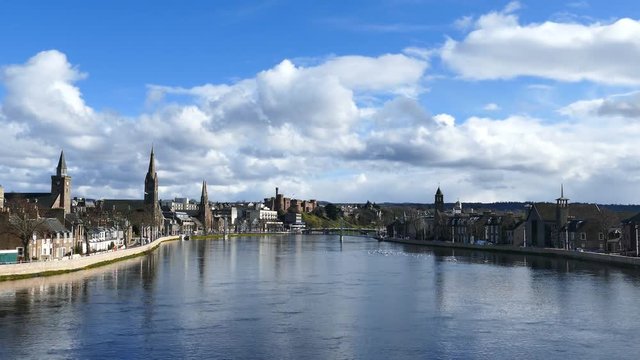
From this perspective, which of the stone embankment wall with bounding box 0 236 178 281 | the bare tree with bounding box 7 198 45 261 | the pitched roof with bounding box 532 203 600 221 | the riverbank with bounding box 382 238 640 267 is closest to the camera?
the stone embankment wall with bounding box 0 236 178 281

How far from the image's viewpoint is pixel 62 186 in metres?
150

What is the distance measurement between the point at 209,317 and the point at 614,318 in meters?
28.1

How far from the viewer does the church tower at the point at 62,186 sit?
147750mm

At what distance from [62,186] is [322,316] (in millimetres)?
118979

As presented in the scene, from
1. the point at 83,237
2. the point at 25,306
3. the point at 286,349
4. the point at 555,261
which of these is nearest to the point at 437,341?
the point at 286,349

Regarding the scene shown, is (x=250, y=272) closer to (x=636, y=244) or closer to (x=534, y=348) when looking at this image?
(x=534, y=348)

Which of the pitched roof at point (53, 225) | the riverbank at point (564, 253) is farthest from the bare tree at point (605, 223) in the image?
the pitched roof at point (53, 225)

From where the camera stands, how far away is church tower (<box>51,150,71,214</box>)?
147750mm

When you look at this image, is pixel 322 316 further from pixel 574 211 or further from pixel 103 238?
pixel 574 211

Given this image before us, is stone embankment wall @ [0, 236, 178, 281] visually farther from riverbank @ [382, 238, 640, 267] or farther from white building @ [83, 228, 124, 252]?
riverbank @ [382, 238, 640, 267]

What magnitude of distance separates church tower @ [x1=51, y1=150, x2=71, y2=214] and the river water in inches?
2905

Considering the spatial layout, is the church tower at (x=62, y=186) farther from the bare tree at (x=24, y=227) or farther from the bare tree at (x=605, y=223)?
the bare tree at (x=605, y=223)

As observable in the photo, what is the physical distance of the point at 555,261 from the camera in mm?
105500

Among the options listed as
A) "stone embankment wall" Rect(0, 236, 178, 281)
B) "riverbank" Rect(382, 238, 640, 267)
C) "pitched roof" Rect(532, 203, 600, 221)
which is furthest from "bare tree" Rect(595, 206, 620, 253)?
"stone embankment wall" Rect(0, 236, 178, 281)
